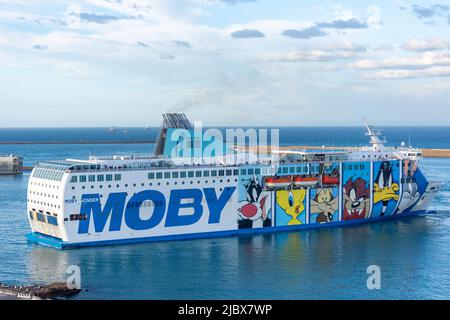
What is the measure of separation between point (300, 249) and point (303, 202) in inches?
303

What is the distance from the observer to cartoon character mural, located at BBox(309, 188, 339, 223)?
50.1 m

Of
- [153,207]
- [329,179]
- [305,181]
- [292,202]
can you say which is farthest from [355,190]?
[153,207]

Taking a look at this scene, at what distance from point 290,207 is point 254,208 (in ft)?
9.40

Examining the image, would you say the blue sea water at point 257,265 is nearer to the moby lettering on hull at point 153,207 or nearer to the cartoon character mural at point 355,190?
the moby lettering on hull at point 153,207

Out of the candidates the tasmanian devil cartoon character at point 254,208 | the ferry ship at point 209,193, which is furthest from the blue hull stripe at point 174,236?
the tasmanian devil cartoon character at point 254,208

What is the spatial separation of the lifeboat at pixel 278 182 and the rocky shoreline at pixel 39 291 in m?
19.1

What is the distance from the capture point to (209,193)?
4625 centimetres

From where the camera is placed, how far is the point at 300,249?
42438 millimetres

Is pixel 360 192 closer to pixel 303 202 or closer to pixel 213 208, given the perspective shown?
pixel 303 202

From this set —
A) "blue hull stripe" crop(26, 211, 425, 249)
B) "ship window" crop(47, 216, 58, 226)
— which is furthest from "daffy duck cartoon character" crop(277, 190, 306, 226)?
"ship window" crop(47, 216, 58, 226)

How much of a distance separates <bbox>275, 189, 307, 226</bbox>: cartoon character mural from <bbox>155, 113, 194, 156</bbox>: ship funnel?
9.77 metres

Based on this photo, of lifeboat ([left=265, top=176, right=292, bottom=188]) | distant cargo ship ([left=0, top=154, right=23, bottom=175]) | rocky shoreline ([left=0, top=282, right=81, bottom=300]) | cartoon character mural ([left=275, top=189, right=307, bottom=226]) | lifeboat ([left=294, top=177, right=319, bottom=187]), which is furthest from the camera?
distant cargo ship ([left=0, top=154, right=23, bottom=175])

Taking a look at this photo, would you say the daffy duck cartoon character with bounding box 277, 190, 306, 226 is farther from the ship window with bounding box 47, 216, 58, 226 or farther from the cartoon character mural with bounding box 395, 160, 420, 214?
the ship window with bounding box 47, 216, 58, 226
